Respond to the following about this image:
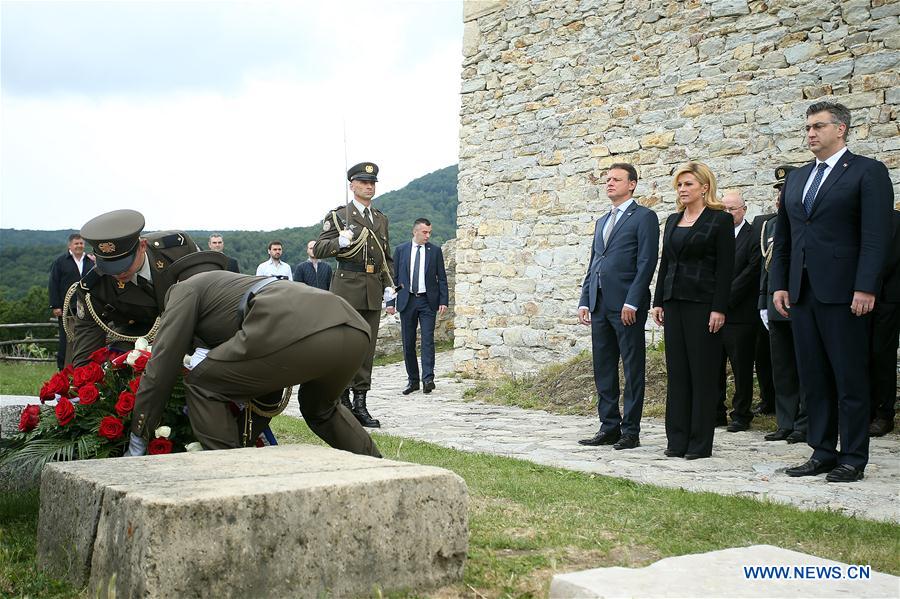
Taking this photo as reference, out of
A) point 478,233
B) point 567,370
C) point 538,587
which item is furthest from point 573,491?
point 478,233

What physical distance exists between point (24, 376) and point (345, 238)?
7.25 metres

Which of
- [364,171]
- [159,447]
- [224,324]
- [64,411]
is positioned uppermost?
[364,171]

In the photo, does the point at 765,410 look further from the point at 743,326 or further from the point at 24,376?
the point at 24,376

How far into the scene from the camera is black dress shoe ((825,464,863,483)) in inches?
196

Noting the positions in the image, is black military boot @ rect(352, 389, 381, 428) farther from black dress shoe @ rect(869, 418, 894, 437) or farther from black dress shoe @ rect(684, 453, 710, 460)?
black dress shoe @ rect(869, 418, 894, 437)

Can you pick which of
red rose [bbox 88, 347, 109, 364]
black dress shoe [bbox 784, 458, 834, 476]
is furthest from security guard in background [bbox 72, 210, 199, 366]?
black dress shoe [bbox 784, 458, 834, 476]

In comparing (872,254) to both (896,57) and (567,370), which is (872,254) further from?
(567,370)

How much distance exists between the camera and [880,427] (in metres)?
7.02

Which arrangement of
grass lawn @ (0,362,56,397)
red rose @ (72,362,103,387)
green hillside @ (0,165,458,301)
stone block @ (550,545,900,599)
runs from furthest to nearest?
green hillside @ (0,165,458,301) < grass lawn @ (0,362,56,397) < red rose @ (72,362,103,387) < stone block @ (550,545,900,599)

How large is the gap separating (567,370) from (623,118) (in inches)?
123

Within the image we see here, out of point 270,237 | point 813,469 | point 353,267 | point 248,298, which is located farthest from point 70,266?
point 270,237

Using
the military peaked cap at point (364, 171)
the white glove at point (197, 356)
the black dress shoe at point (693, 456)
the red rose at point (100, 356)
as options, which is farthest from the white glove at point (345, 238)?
the white glove at point (197, 356)

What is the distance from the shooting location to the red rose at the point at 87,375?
13.8ft

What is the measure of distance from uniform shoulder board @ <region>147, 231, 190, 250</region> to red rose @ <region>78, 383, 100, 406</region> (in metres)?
0.89
